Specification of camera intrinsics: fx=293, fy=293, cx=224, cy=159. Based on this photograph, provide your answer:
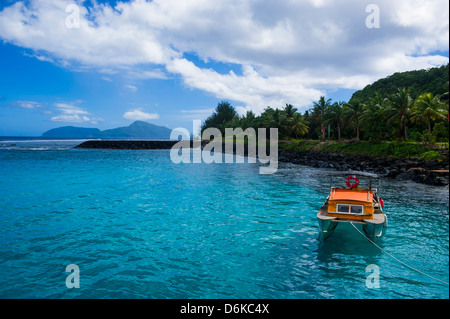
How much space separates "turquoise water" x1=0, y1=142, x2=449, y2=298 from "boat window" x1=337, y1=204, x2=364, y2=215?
139 centimetres

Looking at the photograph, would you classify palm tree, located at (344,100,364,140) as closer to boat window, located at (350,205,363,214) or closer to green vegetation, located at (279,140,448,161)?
green vegetation, located at (279,140,448,161)

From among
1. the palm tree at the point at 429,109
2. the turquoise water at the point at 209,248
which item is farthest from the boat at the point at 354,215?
the palm tree at the point at 429,109

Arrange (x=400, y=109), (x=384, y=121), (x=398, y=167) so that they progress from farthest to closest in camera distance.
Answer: (x=384, y=121)
(x=400, y=109)
(x=398, y=167)

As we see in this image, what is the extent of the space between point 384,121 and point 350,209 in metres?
41.9

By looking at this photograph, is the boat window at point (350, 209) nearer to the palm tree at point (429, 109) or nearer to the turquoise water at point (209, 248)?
the turquoise water at point (209, 248)

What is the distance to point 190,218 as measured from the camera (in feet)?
54.9

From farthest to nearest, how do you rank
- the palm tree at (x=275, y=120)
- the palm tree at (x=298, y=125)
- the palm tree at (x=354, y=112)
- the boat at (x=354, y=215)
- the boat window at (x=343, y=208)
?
1. the palm tree at (x=275, y=120)
2. the palm tree at (x=298, y=125)
3. the palm tree at (x=354, y=112)
4. the boat window at (x=343, y=208)
5. the boat at (x=354, y=215)

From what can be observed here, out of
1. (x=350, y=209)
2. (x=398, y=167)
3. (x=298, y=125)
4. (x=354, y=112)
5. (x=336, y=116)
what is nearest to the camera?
(x=350, y=209)

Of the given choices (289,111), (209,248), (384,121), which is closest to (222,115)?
(289,111)

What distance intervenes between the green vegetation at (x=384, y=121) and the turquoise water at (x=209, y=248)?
6.90 m

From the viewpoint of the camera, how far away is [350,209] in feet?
38.2

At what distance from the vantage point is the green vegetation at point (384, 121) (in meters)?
40.9

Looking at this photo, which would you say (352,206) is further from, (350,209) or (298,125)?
(298,125)
